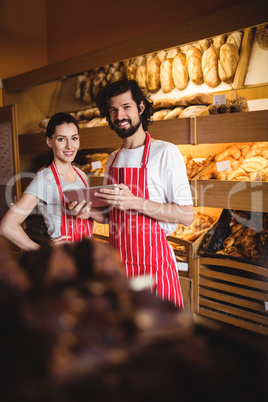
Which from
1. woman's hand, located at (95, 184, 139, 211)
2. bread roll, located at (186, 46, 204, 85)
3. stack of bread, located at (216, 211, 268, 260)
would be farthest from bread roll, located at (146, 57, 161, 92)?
woman's hand, located at (95, 184, 139, 211)

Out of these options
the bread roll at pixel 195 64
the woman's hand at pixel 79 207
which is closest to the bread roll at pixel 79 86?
the bread roll at pixel 195 64

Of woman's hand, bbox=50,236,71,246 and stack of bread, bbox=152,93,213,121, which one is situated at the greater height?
stack of bread, bbox=152,93,213,121

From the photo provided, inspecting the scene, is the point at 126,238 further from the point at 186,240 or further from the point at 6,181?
the point at 6,181

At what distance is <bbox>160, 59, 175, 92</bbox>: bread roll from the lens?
2.94m

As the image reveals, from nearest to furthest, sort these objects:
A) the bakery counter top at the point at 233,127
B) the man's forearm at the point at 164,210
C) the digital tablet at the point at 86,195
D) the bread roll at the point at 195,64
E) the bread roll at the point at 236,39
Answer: the digital tablet at the point at 86,195 → the man's forearm at the point at 164,210 → the bakery counter top at the point at 233,127 → the bread roll at the point at 236,39 → the bread roll at the point at 195,64

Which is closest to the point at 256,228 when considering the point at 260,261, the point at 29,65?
the point at 260,261

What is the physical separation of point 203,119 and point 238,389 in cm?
224

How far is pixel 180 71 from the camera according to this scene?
9.48 feet

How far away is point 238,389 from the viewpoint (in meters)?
0.35

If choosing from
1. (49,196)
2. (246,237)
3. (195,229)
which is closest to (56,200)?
(49,196)

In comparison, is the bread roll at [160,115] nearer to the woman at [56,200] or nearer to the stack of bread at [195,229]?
the stack of bread at [195,229]

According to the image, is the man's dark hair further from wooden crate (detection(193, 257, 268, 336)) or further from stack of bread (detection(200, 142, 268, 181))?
wooden crate (detection(193, 257, 268, 336))

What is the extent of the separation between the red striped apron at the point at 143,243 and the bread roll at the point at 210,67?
1.22 m

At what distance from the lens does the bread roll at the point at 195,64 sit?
9.11 feet
